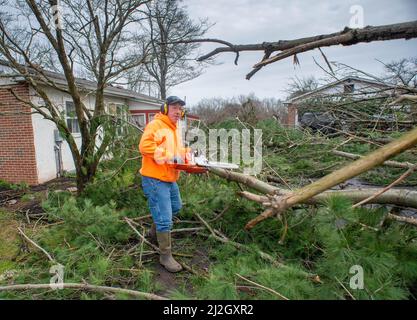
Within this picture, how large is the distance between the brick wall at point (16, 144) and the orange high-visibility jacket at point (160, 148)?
656 centimetres

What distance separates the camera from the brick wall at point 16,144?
838 centimetres

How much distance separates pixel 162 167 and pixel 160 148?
214 millimetres

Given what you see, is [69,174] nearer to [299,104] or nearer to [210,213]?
[210,213]

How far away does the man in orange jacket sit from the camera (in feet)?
10.2

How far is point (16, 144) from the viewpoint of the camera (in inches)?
336

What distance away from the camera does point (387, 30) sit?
5.71 ft

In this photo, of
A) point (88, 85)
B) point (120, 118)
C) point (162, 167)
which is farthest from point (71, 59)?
point (88, 85)

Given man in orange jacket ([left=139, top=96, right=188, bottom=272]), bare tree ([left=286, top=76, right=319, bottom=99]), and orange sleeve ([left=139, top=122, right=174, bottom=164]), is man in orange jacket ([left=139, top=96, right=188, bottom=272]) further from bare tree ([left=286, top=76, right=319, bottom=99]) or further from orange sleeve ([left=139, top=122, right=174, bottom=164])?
bare tree ([left=286, top=76, right=319, bottom=99])

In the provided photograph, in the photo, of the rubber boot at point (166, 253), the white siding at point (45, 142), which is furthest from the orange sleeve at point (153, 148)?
the white siding at point (45, 142)

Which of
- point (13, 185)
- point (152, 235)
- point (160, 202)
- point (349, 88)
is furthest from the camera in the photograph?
point (13, 185)

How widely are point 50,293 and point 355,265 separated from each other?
2.38 m

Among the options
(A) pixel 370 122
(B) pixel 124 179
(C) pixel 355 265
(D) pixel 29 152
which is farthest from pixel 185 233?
(D) pixel 29 152

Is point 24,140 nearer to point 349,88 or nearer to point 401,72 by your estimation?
point 349,88

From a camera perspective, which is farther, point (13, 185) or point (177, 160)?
point (13, 185)
